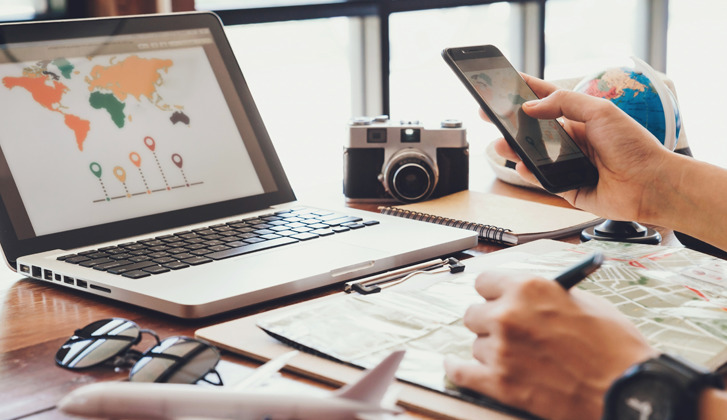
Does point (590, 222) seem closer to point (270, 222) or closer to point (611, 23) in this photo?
point (270, 222)

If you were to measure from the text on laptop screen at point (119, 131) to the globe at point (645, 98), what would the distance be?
1.72 ft

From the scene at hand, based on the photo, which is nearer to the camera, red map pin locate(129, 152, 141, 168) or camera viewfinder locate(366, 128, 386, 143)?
red map pin locate(129, 152, 141, 168)

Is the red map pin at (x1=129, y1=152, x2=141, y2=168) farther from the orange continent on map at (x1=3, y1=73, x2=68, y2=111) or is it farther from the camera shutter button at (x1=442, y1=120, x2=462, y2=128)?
the camera shutter button at (x1=442, y1=120, x2=462, y2=128)

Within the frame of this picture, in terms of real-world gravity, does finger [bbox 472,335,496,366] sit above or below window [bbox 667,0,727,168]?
below

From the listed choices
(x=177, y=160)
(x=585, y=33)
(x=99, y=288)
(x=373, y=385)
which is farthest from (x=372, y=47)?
(x=373, y=385)

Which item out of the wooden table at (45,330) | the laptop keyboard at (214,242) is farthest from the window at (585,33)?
the wooden table at (45,330)

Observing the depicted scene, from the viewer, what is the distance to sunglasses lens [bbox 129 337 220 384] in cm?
56

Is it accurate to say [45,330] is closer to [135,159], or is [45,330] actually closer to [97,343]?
[97,343]

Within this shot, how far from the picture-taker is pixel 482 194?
49.9 inches

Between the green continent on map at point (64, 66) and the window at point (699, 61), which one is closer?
the green continent on map at point (64, 66)

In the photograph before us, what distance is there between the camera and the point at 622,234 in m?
1.00

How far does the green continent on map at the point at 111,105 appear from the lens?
1.00 metres

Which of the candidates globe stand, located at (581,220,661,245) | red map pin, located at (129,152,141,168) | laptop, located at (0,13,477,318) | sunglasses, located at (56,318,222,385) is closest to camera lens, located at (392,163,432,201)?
laptop, located at (0,13,477,318)

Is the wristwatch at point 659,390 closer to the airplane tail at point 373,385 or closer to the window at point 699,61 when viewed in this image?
the airplane tail at point 373,385
